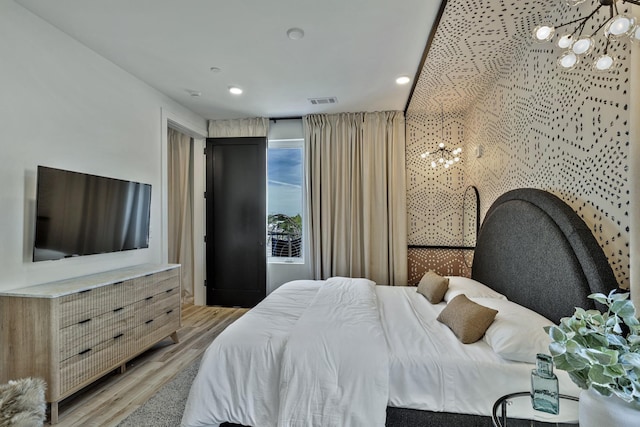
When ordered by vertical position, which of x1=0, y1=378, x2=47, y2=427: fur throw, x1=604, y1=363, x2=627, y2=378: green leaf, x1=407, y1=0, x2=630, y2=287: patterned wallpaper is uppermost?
x1=407, y1=0, x2=630, y2=287: patterned wallpaper

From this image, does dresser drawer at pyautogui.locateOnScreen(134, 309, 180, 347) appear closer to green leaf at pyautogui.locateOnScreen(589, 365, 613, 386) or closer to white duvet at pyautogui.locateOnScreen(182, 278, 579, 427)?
white duvet at pyautogui.locateOnScreen(182, 278, 579, 427)

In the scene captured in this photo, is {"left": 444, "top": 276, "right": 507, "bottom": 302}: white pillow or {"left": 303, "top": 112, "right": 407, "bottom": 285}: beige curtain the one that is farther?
{"left": 303, "top": 112, "right": 407, "bottom": 285}: beige curtain

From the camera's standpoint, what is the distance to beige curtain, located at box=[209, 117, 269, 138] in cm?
430

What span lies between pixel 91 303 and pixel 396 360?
2254 mm

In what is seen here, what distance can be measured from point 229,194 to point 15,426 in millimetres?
3725

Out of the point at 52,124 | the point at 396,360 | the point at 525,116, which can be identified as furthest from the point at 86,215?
the point at 525,116

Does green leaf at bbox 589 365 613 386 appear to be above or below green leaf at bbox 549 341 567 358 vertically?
below

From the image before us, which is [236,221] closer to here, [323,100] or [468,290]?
[323,100]

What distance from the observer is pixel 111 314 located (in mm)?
2305

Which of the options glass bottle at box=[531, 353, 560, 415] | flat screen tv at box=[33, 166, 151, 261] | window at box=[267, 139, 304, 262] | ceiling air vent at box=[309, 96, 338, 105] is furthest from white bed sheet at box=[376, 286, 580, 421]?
ceiling air vent at box=[309, 96, 338, 105]

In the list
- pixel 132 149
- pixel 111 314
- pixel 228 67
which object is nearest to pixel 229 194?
pixel 132 149

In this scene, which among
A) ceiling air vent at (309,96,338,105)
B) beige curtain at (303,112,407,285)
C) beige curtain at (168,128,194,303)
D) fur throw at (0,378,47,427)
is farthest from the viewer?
beige curtain at (168,128,194,303)

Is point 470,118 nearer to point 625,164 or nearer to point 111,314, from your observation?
point 625,164

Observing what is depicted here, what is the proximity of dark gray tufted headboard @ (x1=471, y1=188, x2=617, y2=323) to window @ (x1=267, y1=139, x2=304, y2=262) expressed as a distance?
2.62 meters
